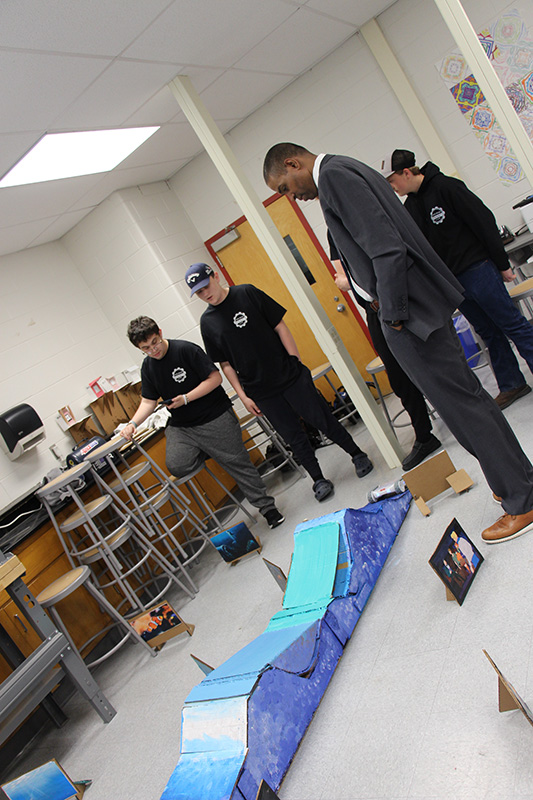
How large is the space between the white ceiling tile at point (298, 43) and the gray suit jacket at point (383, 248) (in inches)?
96.0

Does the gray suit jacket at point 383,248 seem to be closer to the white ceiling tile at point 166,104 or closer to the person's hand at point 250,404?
the person's hand at point 250,404

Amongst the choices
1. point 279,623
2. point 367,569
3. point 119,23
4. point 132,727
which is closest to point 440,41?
point 119,23

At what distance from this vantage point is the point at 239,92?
4.42m

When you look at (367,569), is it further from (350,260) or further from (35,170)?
(35,170)

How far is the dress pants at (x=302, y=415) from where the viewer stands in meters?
3.53

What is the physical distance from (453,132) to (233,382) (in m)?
2.82

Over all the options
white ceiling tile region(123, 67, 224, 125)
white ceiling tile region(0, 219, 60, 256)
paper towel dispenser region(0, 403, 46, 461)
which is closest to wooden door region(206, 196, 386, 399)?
white ceiling tile region(123, 67, 224, 125)

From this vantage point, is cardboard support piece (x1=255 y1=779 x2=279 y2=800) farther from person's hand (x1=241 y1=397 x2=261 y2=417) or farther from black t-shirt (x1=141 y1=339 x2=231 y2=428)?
black t-shirt (x1=141 y1=339 x2=231 y2=428)

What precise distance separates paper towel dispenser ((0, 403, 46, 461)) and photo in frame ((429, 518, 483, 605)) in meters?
3.43

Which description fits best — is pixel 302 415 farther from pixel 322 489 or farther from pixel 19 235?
pixel 19 235

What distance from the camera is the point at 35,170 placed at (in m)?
3.55

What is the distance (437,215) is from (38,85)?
213 cm

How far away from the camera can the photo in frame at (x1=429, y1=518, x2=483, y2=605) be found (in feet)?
6.25

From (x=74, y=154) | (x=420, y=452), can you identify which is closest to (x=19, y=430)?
(x=74, y=154)
